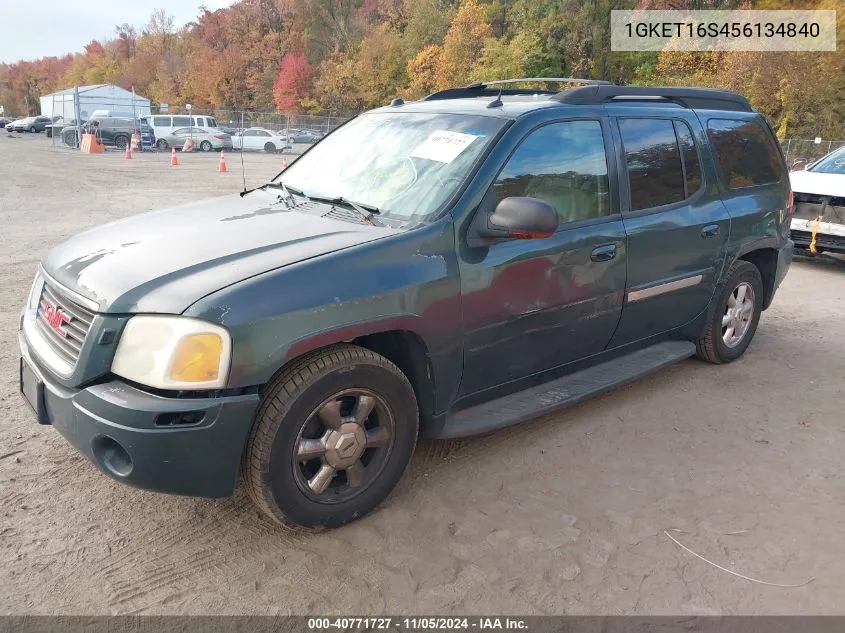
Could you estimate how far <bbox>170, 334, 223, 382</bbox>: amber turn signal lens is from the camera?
95.1 inches

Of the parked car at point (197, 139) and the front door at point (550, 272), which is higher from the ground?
the parked car at point (197, 139)

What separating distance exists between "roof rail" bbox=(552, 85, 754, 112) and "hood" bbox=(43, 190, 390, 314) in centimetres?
152

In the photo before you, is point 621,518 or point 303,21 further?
point 303,21

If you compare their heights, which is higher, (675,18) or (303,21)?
(303,21)

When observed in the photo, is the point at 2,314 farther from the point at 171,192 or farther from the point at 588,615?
the point at 171,192

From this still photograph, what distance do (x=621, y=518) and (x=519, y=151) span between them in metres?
1.84

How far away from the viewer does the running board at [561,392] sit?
10.7 feet

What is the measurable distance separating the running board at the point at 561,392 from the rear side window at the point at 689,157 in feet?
3.47

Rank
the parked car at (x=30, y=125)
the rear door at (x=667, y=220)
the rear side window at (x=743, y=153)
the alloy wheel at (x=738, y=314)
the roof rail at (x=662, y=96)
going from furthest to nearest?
1. the parked car at (x=30, y=125)
2. the alloy wheel at (x=738, y=314)
3. the rear side window at (x=743, y=153)
4. the rear door at (x=667, y=220)
5. the roof rail at (x=662, y=96)

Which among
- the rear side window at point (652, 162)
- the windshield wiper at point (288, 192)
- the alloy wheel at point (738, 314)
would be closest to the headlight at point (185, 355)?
the windshield wiper at point (288, 192)

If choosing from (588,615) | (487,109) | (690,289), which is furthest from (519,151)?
(588,615)

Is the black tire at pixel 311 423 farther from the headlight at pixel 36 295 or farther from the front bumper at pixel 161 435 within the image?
the headlight at pixel 36 295

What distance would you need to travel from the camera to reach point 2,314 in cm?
550

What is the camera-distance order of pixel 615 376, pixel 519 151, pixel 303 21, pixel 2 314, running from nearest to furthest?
pixel 519 151
pixel 615 376
pixel 2 314
pixel 303 21
